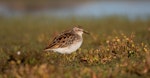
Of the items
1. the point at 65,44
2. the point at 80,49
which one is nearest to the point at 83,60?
the point at 65,44

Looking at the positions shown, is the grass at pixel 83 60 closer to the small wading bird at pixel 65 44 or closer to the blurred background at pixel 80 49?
the blurred background at pixel 80 49

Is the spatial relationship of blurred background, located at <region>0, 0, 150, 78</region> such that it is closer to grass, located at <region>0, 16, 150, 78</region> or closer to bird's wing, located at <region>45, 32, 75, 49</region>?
grass, located at <region>0, 16, 150, 78</region>

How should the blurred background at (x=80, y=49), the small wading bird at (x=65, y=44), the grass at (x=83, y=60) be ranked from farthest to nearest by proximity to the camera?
the small wading bird at (x=65, y=44), the blurred background at (x=80, y=49), the grass at (x=83, y=60)

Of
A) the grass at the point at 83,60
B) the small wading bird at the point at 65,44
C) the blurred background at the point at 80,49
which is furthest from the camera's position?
the small wading bird at the point at 65,44

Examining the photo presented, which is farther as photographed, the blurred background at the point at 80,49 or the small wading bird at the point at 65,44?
the small wading bird at the point at 65,44

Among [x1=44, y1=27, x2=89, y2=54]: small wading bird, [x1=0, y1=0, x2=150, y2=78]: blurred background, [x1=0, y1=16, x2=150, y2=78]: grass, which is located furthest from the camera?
[x1=44, y1=27, x2=89, y2=54]: small wading bird

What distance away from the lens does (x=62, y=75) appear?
7914 mm

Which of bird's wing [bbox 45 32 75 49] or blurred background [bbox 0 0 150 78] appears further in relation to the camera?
bird's wing [bbox 45 32 75 49]

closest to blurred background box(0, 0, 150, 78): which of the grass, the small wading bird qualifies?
the grass

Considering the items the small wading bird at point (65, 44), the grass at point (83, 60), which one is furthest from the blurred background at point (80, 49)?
the small wading bird at point (65, 44)

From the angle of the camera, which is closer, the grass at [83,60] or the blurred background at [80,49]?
the grass at [83,60]

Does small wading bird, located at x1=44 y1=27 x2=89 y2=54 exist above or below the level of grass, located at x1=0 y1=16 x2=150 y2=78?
above

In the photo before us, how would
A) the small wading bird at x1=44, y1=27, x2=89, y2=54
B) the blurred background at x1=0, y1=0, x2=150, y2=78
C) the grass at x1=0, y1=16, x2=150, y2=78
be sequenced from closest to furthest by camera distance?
the grass at x1=0, y1=16, x2=150, y2=78, the blurred background at x1=0, y1=0, x2=150, y2=78, the small wading bird at x1=44, y1=27, x2=89, y2=54

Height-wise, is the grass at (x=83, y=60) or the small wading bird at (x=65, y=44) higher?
the small wading bird at (x=65, y=44)
